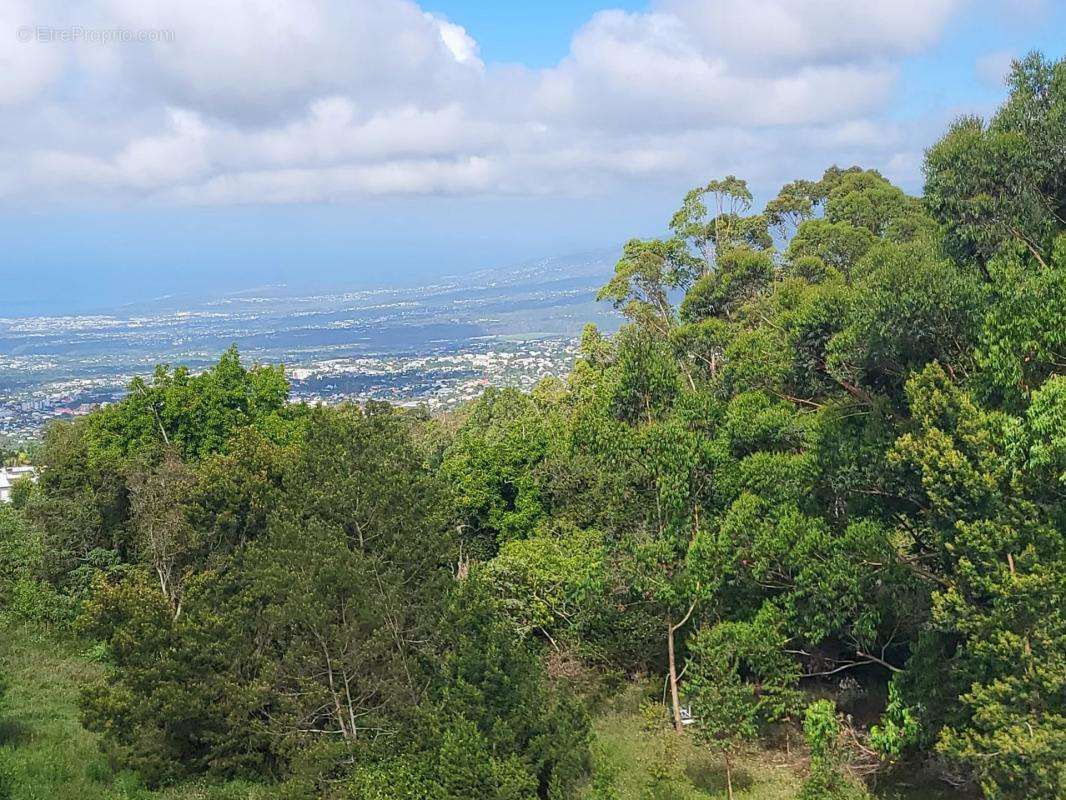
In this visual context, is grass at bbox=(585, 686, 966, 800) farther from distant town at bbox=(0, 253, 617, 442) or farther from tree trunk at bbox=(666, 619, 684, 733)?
distant town at bbox=(0, 253, 617, 442)

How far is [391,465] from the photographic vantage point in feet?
48.6

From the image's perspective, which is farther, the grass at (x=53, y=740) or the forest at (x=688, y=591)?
the grass at (x=53, y=740)

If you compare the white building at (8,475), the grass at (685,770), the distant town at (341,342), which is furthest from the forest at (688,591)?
the distant town at (341,342)

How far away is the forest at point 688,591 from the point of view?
9.50 meters

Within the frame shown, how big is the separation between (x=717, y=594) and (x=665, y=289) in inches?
686

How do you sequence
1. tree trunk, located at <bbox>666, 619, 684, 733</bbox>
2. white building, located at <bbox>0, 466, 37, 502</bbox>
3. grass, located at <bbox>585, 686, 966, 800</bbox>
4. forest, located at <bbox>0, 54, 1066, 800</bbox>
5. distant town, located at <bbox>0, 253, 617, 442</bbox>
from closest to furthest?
1. forest, located at <bbox>0, 54, 1066, 800</bbox>
2. grass, located at <bbox>585, 686, 966, 800</bbox>
3. tree trunk, located at <bbox>666, 619, 684, 733</bbox>
4. white building, located at <bbox>0, 466, 37, 502</bbox>
5. distant town, located at <bbox>0, 253, 617, 442</bbox>

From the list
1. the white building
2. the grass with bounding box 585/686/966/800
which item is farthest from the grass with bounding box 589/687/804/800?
the white building

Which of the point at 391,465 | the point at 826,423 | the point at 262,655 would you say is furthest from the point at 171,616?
the point at 826,423

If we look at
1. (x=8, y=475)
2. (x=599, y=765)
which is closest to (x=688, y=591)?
(x=599, y=765)

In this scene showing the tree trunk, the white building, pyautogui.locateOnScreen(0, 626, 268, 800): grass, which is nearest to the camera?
pyautogui.locateOnScreen(0, 626, 268, 800): grass

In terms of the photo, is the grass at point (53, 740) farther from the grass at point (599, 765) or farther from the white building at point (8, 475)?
the white building at point (8, 475)

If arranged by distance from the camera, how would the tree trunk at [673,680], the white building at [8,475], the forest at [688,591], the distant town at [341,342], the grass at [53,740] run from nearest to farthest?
the forest at [688,591] < the grass at [53,740] < the tree trunk at [673,680] < the white building at [8,475] < the distant town at [341,342]

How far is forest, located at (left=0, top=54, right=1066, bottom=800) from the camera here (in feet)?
31.2

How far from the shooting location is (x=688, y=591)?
13.1 metres
